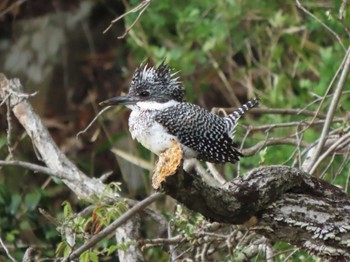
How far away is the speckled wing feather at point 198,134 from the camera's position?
3.94m

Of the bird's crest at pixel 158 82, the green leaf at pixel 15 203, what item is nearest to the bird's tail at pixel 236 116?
the bird's crest at pixel 158 82

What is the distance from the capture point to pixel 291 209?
3412mm

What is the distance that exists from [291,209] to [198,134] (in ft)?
2.22

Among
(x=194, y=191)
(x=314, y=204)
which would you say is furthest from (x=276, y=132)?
(x=194, y=191)

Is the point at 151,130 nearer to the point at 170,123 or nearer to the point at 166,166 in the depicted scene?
the point at 170,123

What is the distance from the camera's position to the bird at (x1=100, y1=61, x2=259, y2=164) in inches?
155

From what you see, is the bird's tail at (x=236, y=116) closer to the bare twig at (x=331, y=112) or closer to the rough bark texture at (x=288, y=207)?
the bare twig at (x=331, y=112)

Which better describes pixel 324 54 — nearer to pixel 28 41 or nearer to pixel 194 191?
pixel 194 191

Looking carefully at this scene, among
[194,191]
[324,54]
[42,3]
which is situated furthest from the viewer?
[42,3]

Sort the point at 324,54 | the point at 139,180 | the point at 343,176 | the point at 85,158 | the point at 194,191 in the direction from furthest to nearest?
the point at 85,158 → the point at 139,180 → the point at 324,54 → the point at 343,176 → the point at 194,191

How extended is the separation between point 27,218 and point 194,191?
2.37 meters

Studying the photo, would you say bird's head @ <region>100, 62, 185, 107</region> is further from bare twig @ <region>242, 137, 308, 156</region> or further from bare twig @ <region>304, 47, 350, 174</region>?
bare twig @ <region>304, 47, 350, 174</region>

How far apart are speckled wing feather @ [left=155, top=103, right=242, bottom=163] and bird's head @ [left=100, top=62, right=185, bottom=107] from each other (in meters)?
0.14

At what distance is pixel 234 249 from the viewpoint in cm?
406
